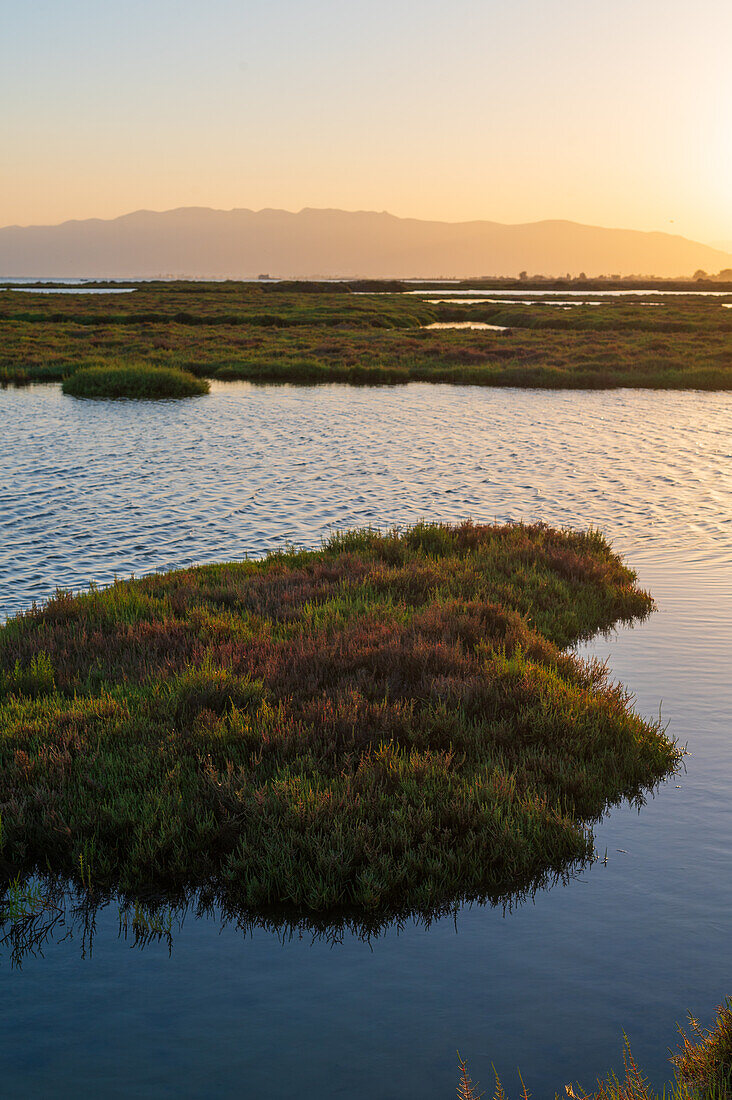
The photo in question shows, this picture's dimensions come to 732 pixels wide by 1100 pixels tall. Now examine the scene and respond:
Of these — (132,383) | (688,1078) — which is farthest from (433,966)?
(132,383)

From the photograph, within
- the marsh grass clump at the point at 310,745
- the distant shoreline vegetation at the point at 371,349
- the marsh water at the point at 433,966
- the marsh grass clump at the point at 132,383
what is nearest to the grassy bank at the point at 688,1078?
the marsh water at the point at 433,966

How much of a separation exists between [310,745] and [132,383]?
1319 inches

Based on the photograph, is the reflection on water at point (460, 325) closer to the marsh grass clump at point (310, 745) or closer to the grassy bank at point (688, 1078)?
the marsh grass clump at point (310, 745)

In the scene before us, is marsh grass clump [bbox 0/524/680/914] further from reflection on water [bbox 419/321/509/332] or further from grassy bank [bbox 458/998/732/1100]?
reflection on water [bbox 419/321/509/332]

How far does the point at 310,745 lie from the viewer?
306 inches

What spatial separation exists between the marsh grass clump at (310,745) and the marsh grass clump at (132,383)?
27869mm

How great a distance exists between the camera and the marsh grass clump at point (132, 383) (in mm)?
37903

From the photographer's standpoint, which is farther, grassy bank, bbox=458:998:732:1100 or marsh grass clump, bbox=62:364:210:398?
marsh grass clump, bbox=62:364:210:398

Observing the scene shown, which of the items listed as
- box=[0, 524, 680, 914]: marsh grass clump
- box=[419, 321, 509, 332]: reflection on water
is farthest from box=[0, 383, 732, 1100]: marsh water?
box=[419, 321, 509, 332]: reflection on water

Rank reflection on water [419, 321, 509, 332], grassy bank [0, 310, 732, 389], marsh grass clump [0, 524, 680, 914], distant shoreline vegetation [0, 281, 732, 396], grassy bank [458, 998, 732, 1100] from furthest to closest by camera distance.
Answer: reflection on water [419, 321, 509, 332] → distant shoreline vegetation [0, 281, 732, 396] → grassy bank [0, 310, 732, 389] → marsh grass clump [0, 524, 680, 914] → grassy bank [458, 998, 732, 1100]

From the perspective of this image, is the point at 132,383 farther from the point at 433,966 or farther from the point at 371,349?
the point at 433,966

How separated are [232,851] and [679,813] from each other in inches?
153

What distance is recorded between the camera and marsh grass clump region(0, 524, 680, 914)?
252 inches

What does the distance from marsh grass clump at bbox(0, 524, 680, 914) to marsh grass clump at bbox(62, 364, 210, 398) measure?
27.9 meters
